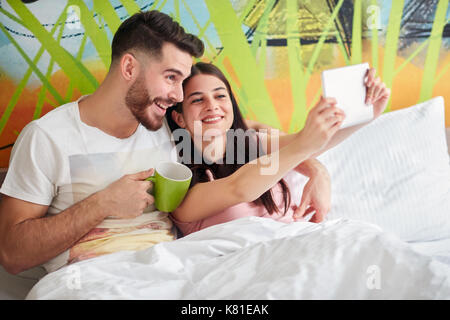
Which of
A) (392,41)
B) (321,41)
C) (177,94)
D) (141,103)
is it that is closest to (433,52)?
(392,41)

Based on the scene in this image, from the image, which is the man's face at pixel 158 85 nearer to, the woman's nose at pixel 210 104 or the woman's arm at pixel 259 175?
the woman's nose at pixel 210 104

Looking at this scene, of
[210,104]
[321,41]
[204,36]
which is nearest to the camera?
[210,104]

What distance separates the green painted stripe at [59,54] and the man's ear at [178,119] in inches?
10.9

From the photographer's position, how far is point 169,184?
46.1 inches

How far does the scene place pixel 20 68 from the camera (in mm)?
1375

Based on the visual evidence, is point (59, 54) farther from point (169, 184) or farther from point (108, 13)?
point (169, 184)

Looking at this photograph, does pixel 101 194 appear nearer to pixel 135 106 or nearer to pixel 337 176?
pixel 135 106

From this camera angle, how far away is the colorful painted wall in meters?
1.37

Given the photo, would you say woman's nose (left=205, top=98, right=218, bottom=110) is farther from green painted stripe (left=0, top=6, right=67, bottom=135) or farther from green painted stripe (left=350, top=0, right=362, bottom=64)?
green painted stripe (left=350, top=0, right=362, bottom=64)

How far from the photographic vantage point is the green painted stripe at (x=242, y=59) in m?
1.49

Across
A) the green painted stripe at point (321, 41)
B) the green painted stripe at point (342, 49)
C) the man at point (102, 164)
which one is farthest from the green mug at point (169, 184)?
the green painted stripe at point (342, 49)

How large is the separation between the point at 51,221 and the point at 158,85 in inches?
17.7

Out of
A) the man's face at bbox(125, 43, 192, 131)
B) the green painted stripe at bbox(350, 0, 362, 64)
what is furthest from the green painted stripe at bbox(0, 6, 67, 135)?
the green painted stripe at bbox(350, 0, 362, 64)
